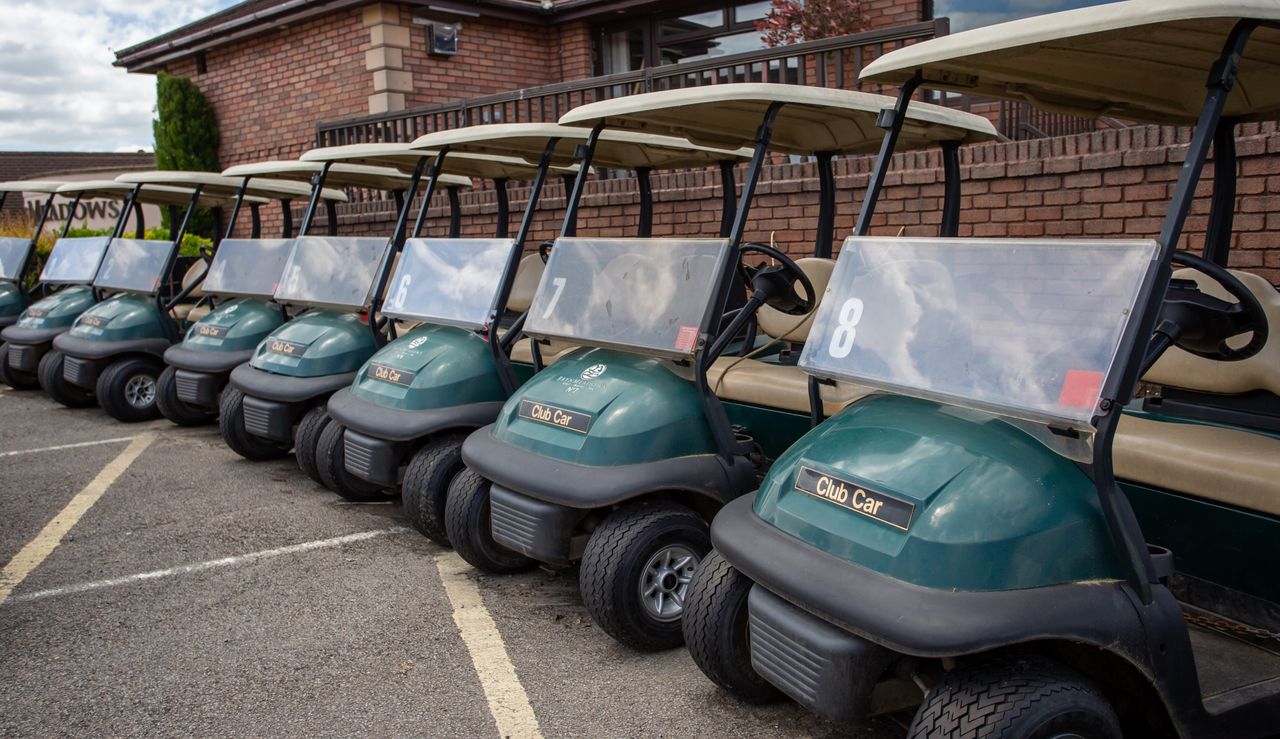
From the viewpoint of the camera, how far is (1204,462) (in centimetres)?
275

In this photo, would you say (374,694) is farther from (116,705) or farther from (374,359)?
(374,359)

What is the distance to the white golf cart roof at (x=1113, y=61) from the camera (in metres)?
2.26

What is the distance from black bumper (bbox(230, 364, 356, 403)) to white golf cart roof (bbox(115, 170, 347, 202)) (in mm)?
2369

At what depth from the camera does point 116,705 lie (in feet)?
10.3

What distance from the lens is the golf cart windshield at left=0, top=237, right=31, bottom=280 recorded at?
375 inches

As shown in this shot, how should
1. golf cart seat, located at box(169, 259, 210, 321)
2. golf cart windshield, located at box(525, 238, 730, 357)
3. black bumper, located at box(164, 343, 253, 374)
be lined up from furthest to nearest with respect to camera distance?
golf cart seat, located at box(169, 259, 210, 321) → black bumper, located at box(164, 343, 253, 374) → golf cart windshield, located at box(525, 238, 730, 357)

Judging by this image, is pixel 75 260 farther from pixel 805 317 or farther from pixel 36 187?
pixel 805 317

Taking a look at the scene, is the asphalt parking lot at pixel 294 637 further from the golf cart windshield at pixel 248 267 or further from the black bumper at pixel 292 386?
the golf cart windshield at pixel 248 267

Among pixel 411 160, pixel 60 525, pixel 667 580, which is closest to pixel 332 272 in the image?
pixel 411 160

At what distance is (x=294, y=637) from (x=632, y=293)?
1693 mm

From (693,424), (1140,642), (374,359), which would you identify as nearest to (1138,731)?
(1140,642)

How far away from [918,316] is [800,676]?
0.97m

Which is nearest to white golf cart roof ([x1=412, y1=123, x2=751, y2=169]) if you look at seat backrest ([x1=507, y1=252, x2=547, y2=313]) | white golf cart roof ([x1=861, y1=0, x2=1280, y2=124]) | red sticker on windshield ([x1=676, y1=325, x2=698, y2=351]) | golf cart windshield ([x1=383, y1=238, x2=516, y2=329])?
golf cart windshield ([x1=383, y1=238, x2=516, y2=329])

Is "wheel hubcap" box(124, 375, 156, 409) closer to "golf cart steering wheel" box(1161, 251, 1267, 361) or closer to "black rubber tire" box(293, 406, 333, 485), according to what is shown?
"black rubber tire" box(293, 406, 333, 485)
